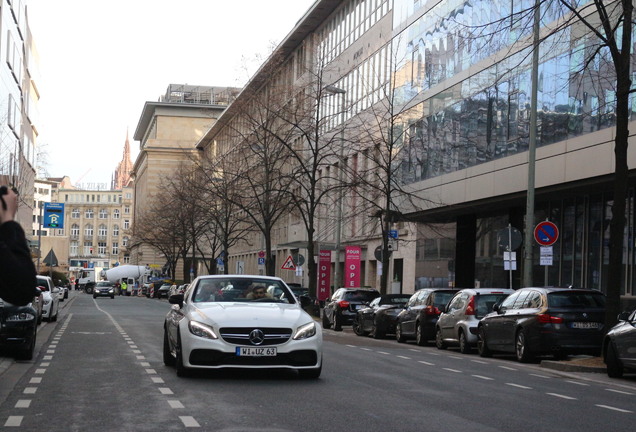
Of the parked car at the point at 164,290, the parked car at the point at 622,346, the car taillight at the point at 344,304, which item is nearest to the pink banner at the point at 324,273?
the car taillight at the point at 344,304

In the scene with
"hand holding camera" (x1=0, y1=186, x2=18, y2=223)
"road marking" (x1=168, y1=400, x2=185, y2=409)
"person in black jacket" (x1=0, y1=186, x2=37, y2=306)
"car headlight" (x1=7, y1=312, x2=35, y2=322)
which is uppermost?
"hand holding camera" (x1=0, y1=186, x2=18, y2=223)

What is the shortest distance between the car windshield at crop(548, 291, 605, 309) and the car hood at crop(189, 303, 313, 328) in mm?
7381

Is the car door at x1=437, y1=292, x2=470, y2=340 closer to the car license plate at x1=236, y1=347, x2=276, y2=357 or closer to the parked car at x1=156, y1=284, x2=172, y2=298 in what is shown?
the car license plate at x1=236, y1=347, x2=276, y2=357

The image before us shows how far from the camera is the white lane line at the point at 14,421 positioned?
1009 cm

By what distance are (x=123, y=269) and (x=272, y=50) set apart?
91571mm

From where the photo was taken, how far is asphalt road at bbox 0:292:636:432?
10570mm

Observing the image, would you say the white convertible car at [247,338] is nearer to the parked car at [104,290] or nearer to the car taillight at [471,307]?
the car taillight at [471,307]

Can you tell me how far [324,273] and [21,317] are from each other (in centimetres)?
3539

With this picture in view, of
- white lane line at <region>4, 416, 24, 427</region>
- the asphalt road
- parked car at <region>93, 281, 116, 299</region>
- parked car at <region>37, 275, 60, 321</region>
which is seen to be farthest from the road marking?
parked car at <region>93, 281, 116, 299</region>

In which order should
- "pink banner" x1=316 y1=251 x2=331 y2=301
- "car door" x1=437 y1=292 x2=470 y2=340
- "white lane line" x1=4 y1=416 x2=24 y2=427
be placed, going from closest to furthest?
"white lane line" x1=4 y1=416 x2=24 y2=427, "car door" x1=437 y1=292 x2=470 y2=340, "pink banner" x1=316 y1=251 x2=331 y2=301

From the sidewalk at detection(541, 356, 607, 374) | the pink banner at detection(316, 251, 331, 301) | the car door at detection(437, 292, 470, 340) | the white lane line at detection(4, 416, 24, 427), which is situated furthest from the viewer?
the pink banner at detection(316, 251, 331, 301)

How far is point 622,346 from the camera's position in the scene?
1783cm

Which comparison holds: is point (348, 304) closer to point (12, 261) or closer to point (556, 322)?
point (556, 322)

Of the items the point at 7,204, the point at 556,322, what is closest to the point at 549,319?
the point at 556,322
